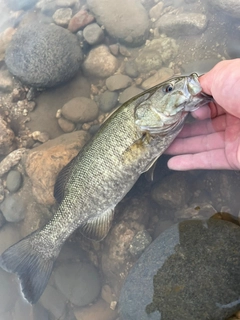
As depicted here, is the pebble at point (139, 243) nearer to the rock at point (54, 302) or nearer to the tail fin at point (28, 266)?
the tail fin at point (28, 266)

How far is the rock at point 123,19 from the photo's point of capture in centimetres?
550

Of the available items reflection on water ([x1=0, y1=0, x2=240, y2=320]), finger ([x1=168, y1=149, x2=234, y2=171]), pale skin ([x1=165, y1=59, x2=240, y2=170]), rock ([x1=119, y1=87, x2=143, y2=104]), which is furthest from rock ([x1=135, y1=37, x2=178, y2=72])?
finger ([x1=168, y1=149, x2=234, y2=171])

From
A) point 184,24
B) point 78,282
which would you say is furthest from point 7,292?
point 184,24

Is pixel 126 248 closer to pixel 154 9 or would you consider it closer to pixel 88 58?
pixel 88 58

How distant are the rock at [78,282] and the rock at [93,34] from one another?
413 centimetres

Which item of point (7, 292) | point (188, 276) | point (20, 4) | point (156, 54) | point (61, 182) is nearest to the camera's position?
point (188, 276)

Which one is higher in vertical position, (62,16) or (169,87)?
(62,16)

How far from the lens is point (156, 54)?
5238 mm

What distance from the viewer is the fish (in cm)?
347

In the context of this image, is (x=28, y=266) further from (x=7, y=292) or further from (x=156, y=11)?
(x=156, y=11)

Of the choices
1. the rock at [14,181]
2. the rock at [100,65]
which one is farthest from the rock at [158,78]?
the rock at [14,181]

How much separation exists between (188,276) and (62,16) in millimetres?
5551

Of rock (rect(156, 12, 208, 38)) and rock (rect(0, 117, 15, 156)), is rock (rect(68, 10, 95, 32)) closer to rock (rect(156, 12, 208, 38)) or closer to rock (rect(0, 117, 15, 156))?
rock (rect(156, 12, 208, 38))

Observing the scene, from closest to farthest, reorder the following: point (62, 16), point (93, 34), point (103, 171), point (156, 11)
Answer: point (103, 171), point (93, 34), point (156, 11), point (62, 16)
